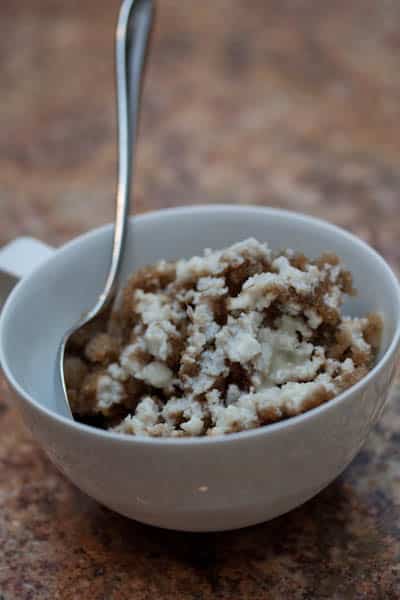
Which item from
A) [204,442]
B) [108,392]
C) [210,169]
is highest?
[204,442]

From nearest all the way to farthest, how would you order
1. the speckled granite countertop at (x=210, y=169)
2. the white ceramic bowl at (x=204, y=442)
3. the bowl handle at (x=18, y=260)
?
1. the white ceramic bowl at (x=204, y=442)
2. the speckled granite countertop at (x=210, y=169)
3. the bowl handle at (x=18, y=260)

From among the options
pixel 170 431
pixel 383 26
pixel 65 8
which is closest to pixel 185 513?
pixel 170 431

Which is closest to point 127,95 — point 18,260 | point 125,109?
point 125,109

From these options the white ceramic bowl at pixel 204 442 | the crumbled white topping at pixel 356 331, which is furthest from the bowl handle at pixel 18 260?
the crumbled white topping at pixel 356 331

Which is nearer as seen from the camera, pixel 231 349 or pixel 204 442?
pixel 204 442

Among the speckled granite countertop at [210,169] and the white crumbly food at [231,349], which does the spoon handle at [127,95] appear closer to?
the white crumbly food at [231,349]

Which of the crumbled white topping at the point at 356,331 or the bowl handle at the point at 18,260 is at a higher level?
the crumbled white topping at the point at 356,331

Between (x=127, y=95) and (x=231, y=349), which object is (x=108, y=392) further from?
(x=127, y=95)

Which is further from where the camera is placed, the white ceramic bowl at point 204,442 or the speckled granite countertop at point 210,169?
the speckled granite countertop at point 210,169

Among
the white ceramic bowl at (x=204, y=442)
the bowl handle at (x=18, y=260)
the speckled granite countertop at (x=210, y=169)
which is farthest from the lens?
the bowl handle at (x=18, y=260)
